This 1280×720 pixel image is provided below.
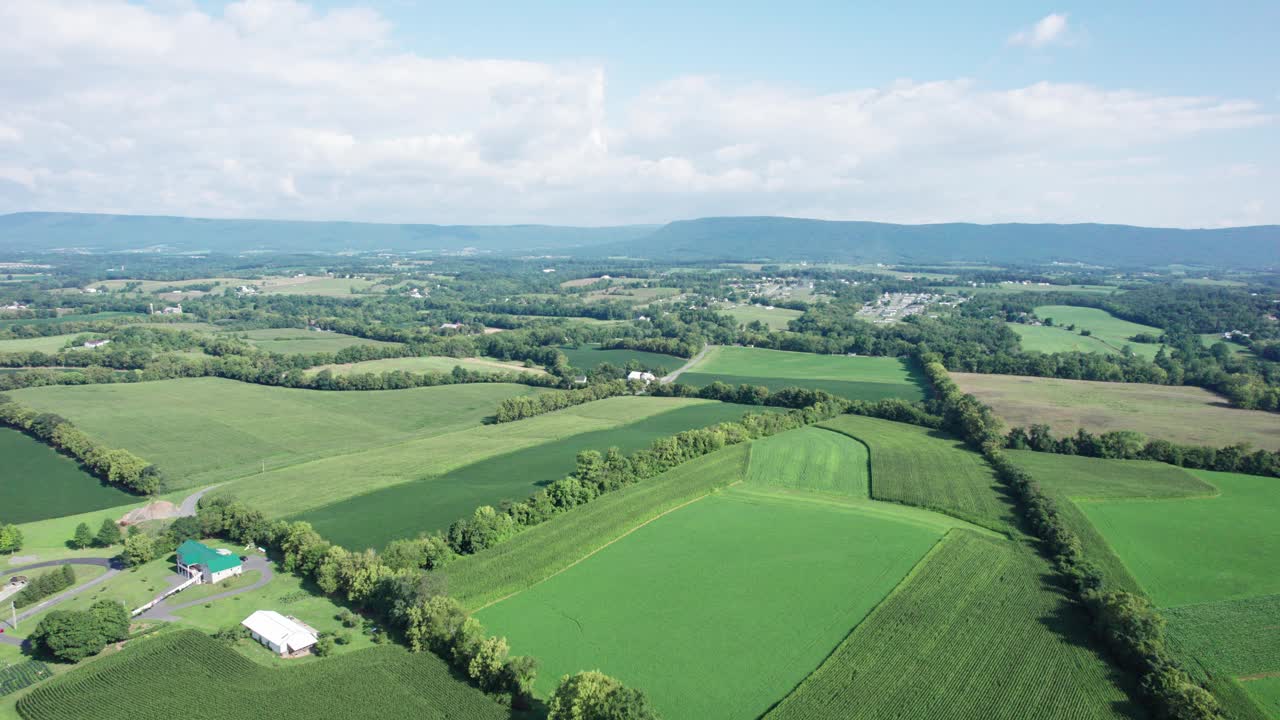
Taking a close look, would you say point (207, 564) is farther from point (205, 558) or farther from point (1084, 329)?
point (1084, 329)

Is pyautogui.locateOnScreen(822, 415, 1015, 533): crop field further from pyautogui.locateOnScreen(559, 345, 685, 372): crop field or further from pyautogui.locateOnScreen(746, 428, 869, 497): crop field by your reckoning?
pyautogui.locateOnScreen(559, 345, 685, 372): crop field

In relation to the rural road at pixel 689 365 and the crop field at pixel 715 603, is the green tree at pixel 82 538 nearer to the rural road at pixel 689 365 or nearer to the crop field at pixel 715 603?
the crop field at pixel 715 603

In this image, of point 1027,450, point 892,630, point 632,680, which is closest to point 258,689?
point 632,680

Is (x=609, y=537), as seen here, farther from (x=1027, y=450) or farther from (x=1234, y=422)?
(x=1234, y=422)

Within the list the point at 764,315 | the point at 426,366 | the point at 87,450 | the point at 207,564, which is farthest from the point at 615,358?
the point at 207,564

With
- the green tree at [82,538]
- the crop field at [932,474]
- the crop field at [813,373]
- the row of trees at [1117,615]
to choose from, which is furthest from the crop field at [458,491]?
the row of trees at [1117,615]

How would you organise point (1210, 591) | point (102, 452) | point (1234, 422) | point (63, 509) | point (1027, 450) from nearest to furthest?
1. point (1210, 591)
2. point (63, 509)
3. point (102, 452)
4. point (1027, 450)
5. point (1234, 422)
